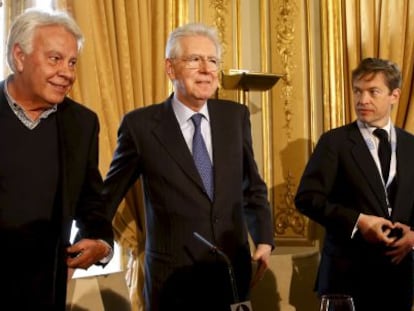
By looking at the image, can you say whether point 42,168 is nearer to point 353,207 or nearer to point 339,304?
point 339,304

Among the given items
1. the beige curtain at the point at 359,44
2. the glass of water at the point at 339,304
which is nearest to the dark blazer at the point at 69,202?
the glass of water at the point at 339,304

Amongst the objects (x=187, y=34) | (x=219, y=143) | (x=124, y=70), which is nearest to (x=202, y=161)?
(x=219, y=143)

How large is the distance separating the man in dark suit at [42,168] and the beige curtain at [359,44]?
210 cm

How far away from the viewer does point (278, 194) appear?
12.8ft

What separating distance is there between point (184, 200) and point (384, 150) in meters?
0.88

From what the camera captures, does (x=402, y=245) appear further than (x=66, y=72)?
Yes

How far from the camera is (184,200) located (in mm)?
2344

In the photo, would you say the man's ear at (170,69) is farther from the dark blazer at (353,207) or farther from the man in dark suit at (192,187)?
the dark blazer at (353,207)

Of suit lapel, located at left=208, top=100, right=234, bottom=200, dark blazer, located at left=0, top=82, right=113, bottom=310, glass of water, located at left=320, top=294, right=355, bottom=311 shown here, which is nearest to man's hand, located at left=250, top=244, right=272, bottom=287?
suit lapel, located at left=208, top=100, right=234, bottom=200

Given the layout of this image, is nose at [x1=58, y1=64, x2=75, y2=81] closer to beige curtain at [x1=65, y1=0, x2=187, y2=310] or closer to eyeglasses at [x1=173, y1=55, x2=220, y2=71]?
eyeglasses at [x1=173, y1=55, x2=220, y2=71]

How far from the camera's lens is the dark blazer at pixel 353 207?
2539mm

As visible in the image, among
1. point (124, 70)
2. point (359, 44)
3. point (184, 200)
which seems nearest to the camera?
point (184, 200)

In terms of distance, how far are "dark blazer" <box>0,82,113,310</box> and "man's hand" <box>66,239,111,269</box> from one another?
32mm

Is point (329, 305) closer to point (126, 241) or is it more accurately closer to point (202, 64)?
point (202, 64)
